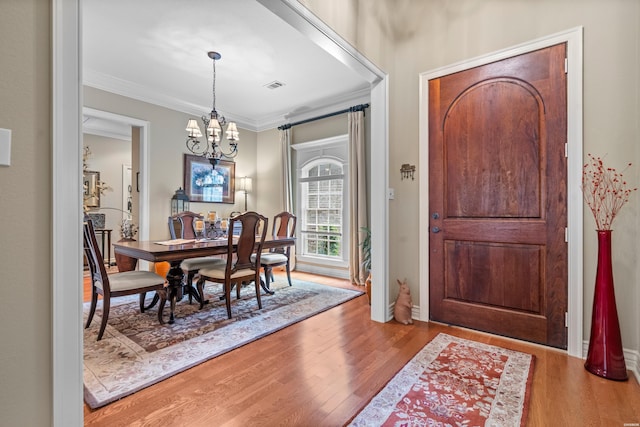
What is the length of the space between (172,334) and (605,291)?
10.2 ft

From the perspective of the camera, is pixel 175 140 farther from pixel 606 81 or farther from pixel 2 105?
pixel 606 81

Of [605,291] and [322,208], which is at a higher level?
[322,208]

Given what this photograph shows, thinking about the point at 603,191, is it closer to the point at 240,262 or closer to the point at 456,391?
the point at 456,391

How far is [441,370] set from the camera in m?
1.97

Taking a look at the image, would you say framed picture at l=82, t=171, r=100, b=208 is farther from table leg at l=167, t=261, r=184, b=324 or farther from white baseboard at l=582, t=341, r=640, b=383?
white baseboard at l=582, t=341, r=640, b=383

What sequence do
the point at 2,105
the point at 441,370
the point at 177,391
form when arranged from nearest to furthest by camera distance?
the point at 2,105 < the point at 177,391 < the point at 441,370

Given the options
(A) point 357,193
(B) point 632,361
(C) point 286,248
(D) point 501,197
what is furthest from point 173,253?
(B) point 632,361

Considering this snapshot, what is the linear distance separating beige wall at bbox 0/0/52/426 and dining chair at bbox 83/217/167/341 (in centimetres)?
146

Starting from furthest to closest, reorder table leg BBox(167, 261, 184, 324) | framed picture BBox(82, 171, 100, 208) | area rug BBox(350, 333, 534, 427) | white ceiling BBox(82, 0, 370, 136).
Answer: framed picture BBox(82, 171, 100, 208), table leg BBox(167, 261, 184, 324), white ceiling BBox(82, 0, 370, 136), area rug BBox(350, 333, 534, 427)

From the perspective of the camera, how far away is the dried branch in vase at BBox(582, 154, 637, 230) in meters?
2.02

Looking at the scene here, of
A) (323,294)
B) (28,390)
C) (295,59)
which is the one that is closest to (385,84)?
(295,59)

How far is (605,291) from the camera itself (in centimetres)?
189

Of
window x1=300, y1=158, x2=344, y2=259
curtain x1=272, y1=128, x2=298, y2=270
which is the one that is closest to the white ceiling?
curtain x1=272, y1=128, x2=298, y2=270

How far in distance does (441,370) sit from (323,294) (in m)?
1.98
